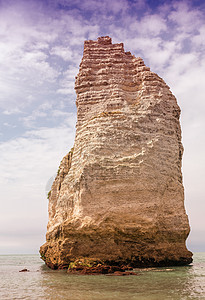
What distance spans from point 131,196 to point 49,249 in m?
7.26

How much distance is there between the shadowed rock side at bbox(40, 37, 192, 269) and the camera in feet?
61.7

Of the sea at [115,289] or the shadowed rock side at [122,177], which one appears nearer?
the sea at [115,289]

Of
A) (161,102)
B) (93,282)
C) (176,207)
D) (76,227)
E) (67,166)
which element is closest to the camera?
(93,282)

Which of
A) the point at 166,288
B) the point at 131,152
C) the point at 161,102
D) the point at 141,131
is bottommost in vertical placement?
the point at 166,288

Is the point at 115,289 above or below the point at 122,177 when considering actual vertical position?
below

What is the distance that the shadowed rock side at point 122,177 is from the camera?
1881cm

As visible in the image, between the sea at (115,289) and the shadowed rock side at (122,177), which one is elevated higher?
the shadowed rock side at (122,177)

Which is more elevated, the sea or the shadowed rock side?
the shadowed rock side

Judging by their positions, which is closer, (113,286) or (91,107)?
(113,286)

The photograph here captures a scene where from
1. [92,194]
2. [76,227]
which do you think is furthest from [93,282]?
[92,194]

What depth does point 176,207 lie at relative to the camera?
21.1 m

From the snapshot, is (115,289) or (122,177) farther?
(122,177)

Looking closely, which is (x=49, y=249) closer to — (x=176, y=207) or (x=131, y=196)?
(x=131, y=196)

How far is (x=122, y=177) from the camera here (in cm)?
2008
